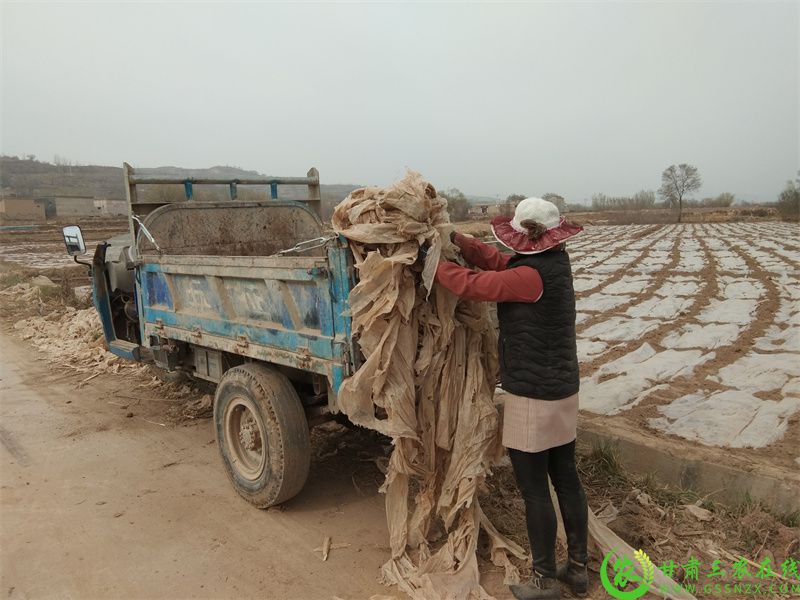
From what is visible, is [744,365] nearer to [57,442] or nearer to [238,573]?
[238,573]

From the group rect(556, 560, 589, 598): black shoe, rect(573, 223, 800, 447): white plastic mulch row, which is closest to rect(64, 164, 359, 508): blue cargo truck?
rect(556, 560, 589, 598): black shoe

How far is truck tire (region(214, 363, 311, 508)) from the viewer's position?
3547mm

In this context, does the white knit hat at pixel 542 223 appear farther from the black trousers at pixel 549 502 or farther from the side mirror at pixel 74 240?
the side mirror at pixel 74 240

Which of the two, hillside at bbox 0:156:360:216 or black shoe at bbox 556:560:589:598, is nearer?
black shoe at bbox 556:560:589:598

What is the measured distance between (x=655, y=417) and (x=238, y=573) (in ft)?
10.8

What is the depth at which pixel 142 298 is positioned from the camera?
5020mm

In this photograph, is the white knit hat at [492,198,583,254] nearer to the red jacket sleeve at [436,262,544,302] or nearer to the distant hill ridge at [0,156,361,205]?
the red jacket sleeve at [436,262,544,302]

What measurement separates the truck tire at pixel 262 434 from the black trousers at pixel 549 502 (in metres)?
1.43

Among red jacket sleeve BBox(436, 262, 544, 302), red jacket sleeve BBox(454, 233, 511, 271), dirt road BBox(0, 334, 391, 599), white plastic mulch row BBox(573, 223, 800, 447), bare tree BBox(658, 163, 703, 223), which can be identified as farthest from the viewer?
bare tree BBox(658, 163, 703, 223)

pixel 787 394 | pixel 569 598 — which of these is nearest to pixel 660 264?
pixel 787 394

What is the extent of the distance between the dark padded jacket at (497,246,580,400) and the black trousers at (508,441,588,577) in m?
0.34

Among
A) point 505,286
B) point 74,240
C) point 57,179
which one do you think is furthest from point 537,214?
point 57,179

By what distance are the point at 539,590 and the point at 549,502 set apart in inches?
16.3

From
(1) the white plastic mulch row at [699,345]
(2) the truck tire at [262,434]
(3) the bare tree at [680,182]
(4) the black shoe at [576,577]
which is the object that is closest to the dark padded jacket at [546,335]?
(4) the black shoe at [576,577]
